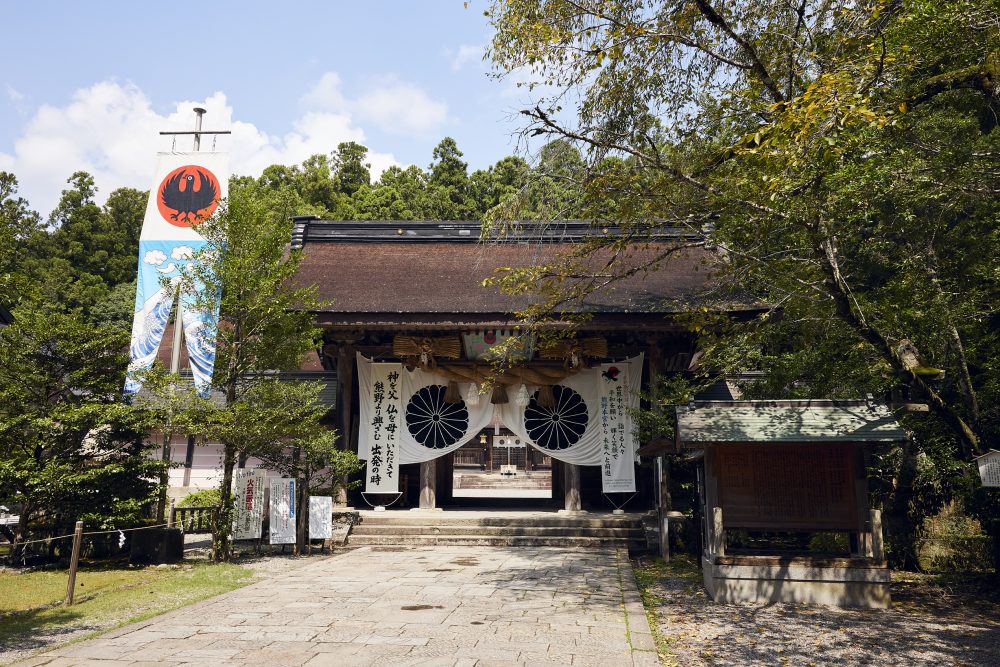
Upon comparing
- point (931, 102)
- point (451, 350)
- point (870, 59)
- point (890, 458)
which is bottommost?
point (890, 458)

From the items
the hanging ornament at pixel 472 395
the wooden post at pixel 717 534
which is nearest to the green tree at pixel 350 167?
the hanging ornament at pixel 472 395

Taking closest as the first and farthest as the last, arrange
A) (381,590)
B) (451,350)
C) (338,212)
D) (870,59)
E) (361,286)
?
1. (870,59)
2. (381,590)
3. (451,350)
4. (361,286)
5. (338,212)

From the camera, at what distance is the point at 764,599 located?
729cm

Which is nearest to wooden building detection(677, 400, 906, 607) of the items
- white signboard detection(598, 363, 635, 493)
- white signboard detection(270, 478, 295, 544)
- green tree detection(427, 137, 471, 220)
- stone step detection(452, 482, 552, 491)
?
white signboard detection(598, 363, 635, 493)

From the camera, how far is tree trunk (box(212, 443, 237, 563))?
33.6 ft

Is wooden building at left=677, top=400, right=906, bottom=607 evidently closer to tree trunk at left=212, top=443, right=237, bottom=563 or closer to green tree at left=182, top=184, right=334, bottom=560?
green tree at left=182, top=184, right=334, bottom=560

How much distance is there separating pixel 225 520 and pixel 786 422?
7.93 m

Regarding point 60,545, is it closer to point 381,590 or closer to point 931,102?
point 381,590

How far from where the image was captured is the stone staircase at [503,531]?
12.0 metres

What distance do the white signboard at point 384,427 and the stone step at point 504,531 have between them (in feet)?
3.90

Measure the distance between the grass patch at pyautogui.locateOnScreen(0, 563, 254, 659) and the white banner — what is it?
99 cm

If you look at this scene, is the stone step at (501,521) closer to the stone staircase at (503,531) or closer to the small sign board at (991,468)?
the stone staircase at (503,531)

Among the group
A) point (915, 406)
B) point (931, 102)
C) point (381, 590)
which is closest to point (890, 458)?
point (915, 406)

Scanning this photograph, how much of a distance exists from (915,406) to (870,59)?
3588 millimetres
